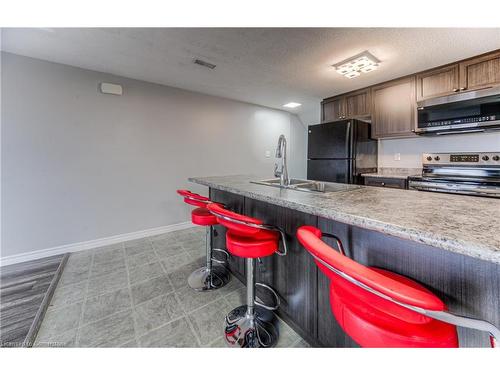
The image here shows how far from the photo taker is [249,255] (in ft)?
3.97

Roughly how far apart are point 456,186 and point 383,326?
2.70 meters

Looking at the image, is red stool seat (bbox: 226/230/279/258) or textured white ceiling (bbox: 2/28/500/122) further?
textured white ceiling (bbox: 2/28/500/122)

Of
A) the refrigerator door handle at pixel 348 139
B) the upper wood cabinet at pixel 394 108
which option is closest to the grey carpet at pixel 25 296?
the refrigerator door handle at pixel 348 139

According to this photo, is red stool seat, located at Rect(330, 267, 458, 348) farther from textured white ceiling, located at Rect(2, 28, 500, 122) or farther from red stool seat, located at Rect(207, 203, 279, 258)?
textured white ceiling, located at Rect(2, 28, 500, 122)

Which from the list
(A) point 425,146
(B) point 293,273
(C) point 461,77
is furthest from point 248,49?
(A) point 425,146

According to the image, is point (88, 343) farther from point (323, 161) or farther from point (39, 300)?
point (323, 161)

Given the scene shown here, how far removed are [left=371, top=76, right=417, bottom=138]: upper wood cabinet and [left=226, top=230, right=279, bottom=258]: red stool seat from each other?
9.18 feet

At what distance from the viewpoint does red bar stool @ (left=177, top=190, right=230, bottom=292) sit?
1854mm

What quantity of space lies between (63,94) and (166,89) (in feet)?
4.22

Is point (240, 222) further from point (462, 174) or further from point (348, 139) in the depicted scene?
point (462, 174)

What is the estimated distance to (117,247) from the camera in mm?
2803

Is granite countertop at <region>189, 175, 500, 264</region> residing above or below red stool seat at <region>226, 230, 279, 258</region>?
above

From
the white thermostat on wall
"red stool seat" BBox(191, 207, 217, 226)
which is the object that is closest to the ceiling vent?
the white thermostat on wall
